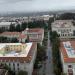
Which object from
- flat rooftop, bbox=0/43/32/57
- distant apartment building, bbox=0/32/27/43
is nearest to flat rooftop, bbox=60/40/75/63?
flat rooftop, bbox=0/43/32/57

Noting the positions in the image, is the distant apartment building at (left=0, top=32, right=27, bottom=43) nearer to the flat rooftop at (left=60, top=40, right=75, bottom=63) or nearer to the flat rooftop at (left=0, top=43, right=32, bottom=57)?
the flat rooftop at (left=0, top=43, right=32, bottom=57)

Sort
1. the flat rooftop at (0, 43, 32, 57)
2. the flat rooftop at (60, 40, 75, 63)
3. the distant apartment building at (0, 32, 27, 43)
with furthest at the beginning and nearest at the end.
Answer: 1. the distant apartment building at (0, 32, 27, 43)
2. the flat rooftop at (0, 43, 32, 57)
3. the flat rooftop at (60, 40, 75, 63)

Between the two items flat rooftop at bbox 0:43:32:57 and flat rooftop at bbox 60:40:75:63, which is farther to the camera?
flat rooftop at bbox 0:43:32:57

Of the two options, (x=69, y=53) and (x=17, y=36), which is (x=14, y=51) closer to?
(x=69, y=53)

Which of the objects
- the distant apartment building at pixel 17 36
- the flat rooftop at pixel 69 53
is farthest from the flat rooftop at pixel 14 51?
the distant apartment building at pixel 17 36

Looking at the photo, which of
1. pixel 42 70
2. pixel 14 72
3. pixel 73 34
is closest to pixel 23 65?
pixel 14 72

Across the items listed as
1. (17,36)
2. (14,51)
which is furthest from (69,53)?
(17,36)

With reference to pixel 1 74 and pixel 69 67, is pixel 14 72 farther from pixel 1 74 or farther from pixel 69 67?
pixel 69 67

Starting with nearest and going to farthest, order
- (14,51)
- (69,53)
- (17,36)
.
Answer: (69,53) → (14,51) → (17,36)

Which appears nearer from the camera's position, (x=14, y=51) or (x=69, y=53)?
(x=69, y=53)

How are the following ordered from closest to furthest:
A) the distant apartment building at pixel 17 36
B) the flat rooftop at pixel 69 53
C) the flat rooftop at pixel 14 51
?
the flat rooftop at pixel 69 53 < the flat rooftop at pixel 14 51 < the distant apartment building at pixel 17 36

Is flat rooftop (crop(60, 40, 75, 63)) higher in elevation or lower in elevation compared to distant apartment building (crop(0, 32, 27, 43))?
higher

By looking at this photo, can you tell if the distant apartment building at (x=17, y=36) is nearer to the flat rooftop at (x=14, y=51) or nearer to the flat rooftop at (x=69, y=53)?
the flat rooftop at (x=14, y=51)
